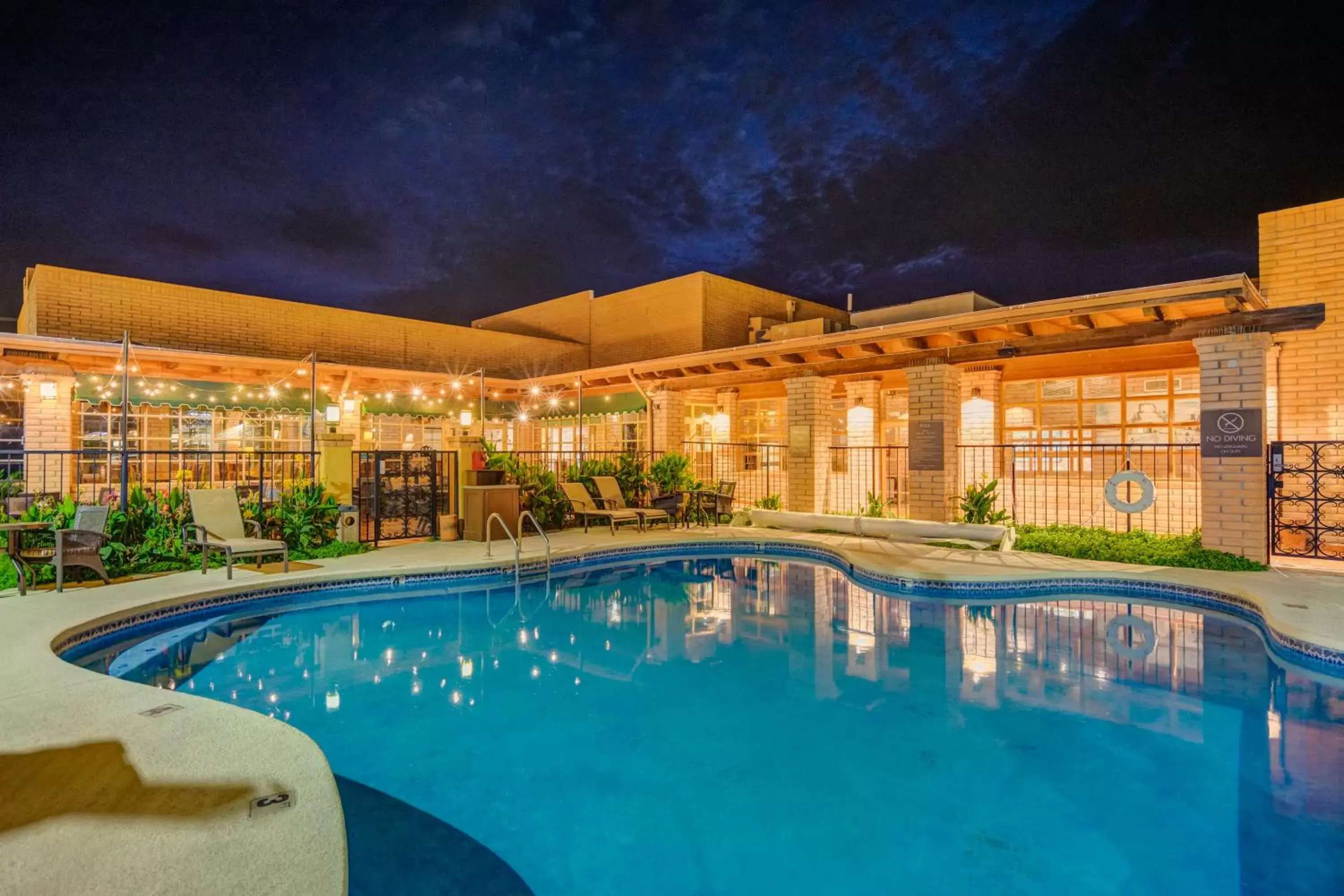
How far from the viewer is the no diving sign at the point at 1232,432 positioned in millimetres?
7668

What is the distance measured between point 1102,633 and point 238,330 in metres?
17.2

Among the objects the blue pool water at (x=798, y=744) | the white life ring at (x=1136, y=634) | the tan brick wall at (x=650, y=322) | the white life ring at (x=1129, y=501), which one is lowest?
the blue pool water at (x=798, y=744)

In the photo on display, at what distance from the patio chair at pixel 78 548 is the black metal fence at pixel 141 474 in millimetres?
1236

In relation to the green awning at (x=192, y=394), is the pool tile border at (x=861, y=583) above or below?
below

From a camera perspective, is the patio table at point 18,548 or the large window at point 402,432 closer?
the patio table at point 18,548

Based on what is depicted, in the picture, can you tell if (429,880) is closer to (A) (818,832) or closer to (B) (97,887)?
(B) (97,887)

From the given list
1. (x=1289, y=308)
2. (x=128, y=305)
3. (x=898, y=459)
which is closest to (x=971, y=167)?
(x=898, y=459)

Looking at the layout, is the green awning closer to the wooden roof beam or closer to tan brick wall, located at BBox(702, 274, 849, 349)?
the wooden roof beam

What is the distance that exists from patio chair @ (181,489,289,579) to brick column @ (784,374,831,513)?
27.7ft

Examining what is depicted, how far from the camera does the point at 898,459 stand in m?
14.3

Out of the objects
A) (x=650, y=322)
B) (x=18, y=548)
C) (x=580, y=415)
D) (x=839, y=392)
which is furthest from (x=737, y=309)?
(x=18, y=548)

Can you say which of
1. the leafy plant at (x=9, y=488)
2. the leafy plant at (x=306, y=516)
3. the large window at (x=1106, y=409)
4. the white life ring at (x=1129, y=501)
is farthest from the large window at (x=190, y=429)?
the large window at (x=1106, y=409)

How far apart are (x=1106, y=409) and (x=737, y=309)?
36.2 ft

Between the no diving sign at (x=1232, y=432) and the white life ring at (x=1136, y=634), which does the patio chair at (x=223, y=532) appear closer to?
the white life ring at (x=1136, y=634)
